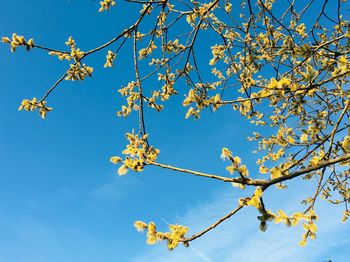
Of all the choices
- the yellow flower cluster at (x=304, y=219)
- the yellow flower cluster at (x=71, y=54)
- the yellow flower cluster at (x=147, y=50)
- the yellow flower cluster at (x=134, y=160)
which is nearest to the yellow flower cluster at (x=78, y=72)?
the yellow flower cluster at (x=71, y=54)

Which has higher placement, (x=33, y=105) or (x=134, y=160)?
(x=33, y=105)

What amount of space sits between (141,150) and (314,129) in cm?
264

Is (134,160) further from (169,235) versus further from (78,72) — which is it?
(78,72)

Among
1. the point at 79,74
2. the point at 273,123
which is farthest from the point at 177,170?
the point at 273,123

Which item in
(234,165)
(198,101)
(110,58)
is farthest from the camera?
(110,58)

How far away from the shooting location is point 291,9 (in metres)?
5.31

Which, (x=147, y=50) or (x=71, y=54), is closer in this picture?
(x=71, y=54)

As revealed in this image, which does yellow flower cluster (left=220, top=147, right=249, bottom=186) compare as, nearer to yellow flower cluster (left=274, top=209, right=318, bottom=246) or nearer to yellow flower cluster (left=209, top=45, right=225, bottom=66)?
yellow flower cluster (left=274, top=209, right=318, bottom=246)

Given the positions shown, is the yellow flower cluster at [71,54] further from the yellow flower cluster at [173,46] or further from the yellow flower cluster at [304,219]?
the yellow flower cluster at [304,219]

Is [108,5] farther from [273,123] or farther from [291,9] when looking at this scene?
[273,123]

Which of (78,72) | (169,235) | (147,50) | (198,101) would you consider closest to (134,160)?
(169,235)

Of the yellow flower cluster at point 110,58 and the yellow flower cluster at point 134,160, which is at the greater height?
the yellow flower cluster at point 110,58

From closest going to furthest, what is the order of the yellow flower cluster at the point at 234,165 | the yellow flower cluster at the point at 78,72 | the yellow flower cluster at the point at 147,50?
1. the yellow flower cluster at the point at 234,165
2. the yellow flower cluster at the point at 78,72
3. the yellow flower cluster at the point at 147,50

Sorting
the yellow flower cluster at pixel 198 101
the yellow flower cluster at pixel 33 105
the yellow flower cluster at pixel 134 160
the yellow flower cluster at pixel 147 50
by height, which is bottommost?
the yellow flower cluster at pixel 134 160
